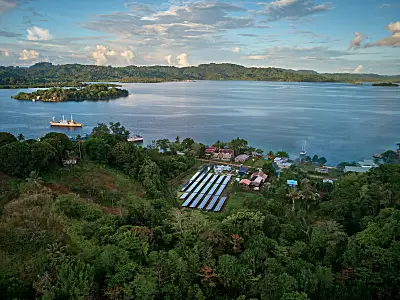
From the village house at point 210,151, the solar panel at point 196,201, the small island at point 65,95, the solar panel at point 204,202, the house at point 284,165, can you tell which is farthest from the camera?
the small island at point 65,95

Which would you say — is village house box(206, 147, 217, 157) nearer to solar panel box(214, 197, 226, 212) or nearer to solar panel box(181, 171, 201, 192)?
solar panel box(181, 171, 201, 192)

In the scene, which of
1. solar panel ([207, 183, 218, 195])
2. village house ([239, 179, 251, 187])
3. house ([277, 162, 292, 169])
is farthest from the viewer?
house ([277, 162, 292, 169])

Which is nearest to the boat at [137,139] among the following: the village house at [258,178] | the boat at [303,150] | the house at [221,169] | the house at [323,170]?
the house at [221,169]

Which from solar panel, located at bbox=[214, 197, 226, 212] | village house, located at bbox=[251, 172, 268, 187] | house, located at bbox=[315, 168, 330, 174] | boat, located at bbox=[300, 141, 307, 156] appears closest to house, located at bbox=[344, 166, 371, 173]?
house, located at bbox=[315, 168, 330, 174]

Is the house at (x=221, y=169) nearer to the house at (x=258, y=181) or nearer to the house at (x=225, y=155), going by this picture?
the house at (x=225, y=155)

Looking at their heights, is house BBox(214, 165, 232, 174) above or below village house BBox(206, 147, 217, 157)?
below

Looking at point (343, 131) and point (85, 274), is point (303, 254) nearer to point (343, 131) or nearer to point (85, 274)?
point (85, 274)
